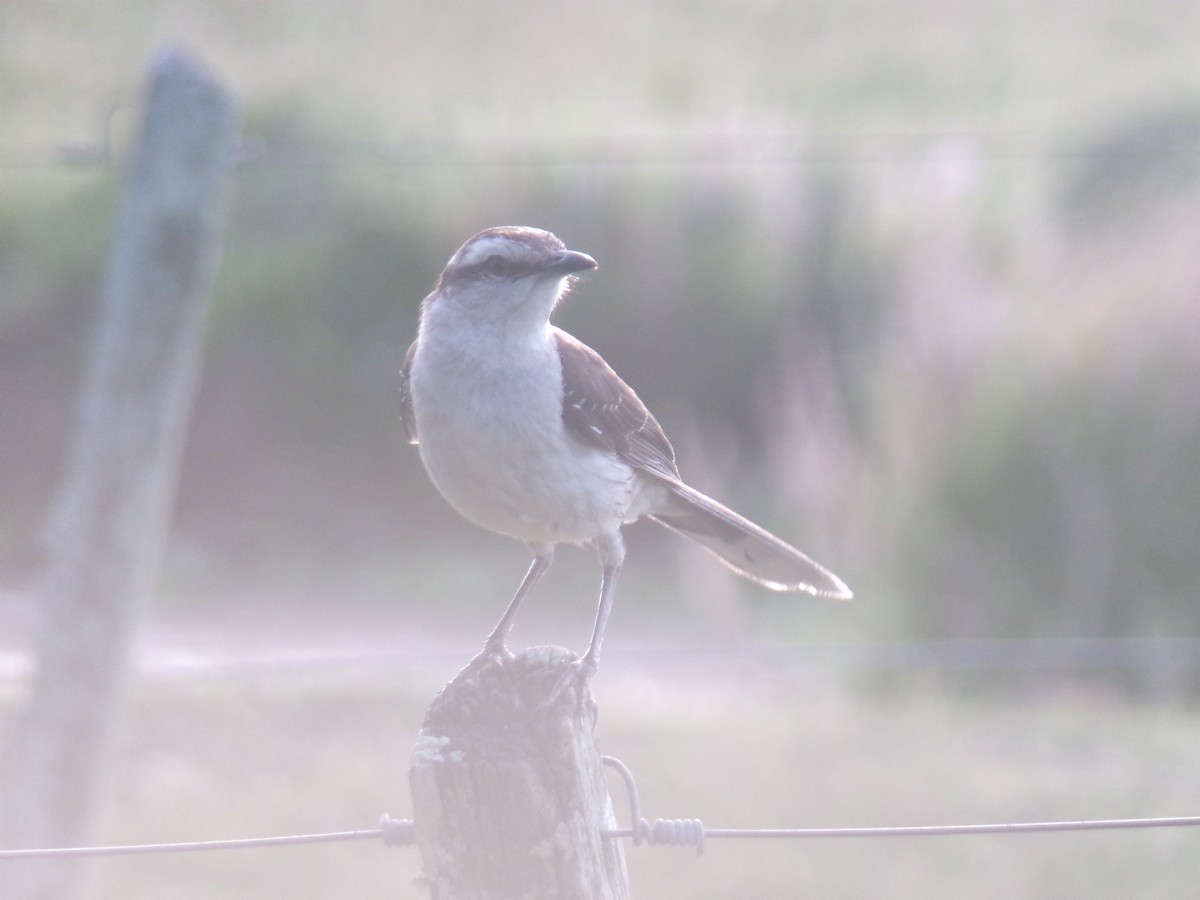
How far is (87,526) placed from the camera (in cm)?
463

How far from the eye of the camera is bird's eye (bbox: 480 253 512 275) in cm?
394

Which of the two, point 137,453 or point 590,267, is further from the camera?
point 137,453

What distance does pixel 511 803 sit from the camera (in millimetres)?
2545

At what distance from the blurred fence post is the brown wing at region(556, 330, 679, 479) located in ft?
4.73

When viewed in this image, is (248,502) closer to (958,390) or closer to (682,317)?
(682,317)

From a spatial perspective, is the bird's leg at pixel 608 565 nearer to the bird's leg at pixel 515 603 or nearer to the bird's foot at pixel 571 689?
the bird's leg at pixel 515 603

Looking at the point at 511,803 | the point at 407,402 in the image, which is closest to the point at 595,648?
the point at 407,402

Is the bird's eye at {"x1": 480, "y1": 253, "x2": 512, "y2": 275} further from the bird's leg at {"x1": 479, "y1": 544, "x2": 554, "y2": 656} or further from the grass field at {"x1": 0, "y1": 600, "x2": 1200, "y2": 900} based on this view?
the grass field at {"x1": 0, "y1": 600, "x2": 1200, "y2": 900}

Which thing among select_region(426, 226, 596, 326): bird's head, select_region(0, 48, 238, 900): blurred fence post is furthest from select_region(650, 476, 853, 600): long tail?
select_region(0, 48, 238, 900): blurred fence post

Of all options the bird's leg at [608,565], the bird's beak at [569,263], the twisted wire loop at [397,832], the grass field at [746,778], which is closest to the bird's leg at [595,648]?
the bird's leg at [608,565]

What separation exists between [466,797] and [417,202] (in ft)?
40.5

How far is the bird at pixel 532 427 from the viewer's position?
11.7 ft

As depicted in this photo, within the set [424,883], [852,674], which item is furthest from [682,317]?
[424,883]

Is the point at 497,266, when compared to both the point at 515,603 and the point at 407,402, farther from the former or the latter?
the point at 515,603
